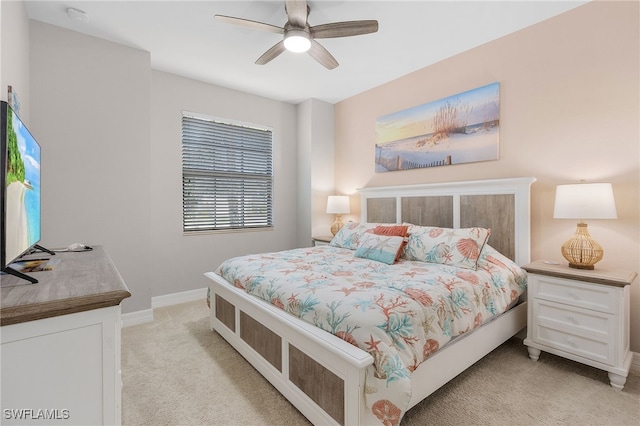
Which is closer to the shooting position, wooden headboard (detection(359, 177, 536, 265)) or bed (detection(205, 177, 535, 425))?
bed (detection(205, 177, 535, 425))

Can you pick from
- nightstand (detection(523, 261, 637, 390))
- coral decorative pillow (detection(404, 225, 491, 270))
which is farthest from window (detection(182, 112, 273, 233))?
nightstand (detection(523, 261, 637, 390))

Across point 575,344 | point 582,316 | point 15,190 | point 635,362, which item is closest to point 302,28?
point 15,190

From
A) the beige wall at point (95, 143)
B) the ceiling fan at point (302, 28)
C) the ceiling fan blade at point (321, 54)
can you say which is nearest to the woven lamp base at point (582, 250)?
the ceiling fan at point (302, 28)

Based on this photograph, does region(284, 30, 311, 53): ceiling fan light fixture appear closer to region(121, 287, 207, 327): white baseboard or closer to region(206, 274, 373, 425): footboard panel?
region(206, 274, 373, 425): footboard panel

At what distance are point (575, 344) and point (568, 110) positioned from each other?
1.79 m

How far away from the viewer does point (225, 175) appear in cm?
399

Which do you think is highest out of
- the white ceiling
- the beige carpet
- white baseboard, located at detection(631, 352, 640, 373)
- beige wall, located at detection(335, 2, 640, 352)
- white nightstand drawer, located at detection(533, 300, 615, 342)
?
the white ceiling

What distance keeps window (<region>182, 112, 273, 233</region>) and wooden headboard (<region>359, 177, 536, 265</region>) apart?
1.72 metres

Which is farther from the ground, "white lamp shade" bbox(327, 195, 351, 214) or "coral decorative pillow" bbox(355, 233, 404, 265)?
"white lamp shade" bbox(327, 195, 351, 214)

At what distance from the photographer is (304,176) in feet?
14.6

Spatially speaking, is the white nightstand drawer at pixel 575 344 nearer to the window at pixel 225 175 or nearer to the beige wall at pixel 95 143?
the window at pixel 225 175

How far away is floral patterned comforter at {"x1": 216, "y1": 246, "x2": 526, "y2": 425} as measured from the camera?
1.31 m

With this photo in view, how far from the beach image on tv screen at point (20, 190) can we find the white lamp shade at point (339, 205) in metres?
3.07

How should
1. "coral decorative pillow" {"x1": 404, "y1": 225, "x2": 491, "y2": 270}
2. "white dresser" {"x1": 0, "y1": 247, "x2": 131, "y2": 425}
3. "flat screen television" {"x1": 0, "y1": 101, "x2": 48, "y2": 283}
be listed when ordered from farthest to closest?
"coral decorative pillow" {"x1": 404, "y1": 225, "x2": 491, "y2": 270} < "flat screen television" {"x1": 0, "y1": 101, "x2": 48, "y2": 283} < "white dresser" {"x1": 0, "y1": 247, "x2": 131, "y2": 425}
